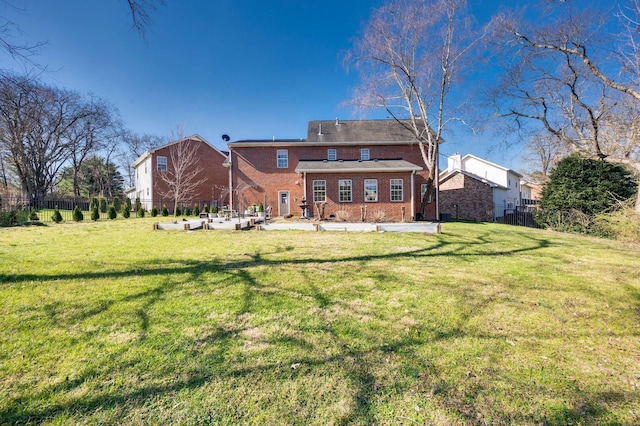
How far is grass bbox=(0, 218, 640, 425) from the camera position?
81.1 inches

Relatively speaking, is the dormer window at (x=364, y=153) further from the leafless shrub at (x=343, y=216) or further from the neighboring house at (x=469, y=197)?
the neighboring house at (x=469, y=197)

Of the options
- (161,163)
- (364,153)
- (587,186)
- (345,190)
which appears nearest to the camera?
(587,186)

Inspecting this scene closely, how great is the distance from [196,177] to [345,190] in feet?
50.9

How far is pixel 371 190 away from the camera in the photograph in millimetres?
17094

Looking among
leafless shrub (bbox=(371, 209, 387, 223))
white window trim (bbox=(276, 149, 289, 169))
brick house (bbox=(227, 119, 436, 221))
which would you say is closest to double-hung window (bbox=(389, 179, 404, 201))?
leafless shrub (bbox=(371, 209, 387, 223))

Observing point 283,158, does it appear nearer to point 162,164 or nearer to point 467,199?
point 162,164

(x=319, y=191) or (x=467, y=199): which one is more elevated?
(x=319, y=191)

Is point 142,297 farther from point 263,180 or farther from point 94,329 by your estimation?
point 263,180

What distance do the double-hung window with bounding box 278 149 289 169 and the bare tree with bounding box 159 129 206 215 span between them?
8.10 m

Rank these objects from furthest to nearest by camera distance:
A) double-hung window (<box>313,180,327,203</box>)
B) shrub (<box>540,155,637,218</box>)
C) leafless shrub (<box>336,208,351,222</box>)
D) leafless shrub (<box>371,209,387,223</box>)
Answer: double-hung window (<box>313,180,327,203</box>)
leafless shrub (<box>371,209,387,223</box>)
leafless shrub (<box>336,208,351,222</box>)
shrub (<box>540,155,637,218</box>)

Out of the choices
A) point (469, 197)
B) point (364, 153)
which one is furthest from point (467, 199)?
point (364, 153)

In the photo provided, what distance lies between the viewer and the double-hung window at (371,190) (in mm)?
17062

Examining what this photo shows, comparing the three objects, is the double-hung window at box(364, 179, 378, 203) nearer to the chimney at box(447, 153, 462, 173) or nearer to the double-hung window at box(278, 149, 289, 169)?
the double-hung window at box(278, 149, 289, 169)

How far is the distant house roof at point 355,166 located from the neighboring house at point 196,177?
945 cm
